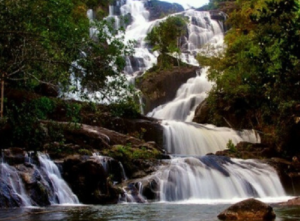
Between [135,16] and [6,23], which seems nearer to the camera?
[6,23]

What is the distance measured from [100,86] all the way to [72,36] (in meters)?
1.64

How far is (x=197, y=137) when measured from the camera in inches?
953

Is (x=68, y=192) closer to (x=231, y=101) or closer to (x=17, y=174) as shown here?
(x=17, y=174)

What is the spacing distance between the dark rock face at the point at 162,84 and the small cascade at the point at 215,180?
592 inches

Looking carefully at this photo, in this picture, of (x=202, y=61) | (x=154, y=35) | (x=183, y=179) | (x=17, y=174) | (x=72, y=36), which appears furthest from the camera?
(x=154, y=35)

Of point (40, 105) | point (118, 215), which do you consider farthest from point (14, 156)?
point (118, 215)

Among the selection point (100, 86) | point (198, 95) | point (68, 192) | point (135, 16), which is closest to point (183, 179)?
point (68, 192)

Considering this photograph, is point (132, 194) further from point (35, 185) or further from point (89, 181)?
point (35, 185)

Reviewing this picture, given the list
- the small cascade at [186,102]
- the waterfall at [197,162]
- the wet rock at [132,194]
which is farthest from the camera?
the small cascade at [186,102]

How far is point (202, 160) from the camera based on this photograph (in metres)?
18.0

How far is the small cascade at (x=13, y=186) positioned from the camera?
11981mm

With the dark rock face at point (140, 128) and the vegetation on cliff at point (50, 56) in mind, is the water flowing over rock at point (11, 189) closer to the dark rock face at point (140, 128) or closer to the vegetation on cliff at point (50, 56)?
the vegetation on cliff at point (50, 56)

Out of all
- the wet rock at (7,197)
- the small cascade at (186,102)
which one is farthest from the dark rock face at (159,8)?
the wet rock at (7,197)

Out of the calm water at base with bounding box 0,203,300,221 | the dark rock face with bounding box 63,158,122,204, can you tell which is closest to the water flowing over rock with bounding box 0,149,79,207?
the dark rock face with bounding box 63,158,122,204
